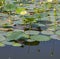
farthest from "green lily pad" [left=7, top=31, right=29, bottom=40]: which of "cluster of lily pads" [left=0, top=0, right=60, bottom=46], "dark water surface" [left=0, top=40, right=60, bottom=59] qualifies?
"dark water surface" [left=0, top=40, right=60, bottom=59]

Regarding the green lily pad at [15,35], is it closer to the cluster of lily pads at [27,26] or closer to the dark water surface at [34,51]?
the cluster of lily pads at [27,26]

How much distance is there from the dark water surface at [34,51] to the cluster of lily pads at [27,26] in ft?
0.20

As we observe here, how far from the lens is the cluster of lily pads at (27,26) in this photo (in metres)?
2.14

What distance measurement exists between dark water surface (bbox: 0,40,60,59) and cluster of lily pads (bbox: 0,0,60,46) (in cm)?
6

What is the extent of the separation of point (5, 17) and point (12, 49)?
94cm

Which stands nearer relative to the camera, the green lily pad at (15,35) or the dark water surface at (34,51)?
the dark water surface at (34,51)

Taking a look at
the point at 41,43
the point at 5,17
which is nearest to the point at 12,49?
the point at 41,43

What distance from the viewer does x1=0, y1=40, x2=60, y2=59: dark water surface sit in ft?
6.10

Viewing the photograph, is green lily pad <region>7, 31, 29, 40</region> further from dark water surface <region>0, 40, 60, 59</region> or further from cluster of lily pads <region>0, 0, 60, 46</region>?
dark water surface <region>0, 40, 60, 59</region>

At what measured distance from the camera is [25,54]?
6.27ft

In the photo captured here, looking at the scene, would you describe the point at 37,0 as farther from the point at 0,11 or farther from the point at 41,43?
the point at 41,43

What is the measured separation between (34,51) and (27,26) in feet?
2.00

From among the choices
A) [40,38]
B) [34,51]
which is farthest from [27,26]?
[34,51]

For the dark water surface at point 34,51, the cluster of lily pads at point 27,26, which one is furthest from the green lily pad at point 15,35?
the dark water surface at point 34,51
